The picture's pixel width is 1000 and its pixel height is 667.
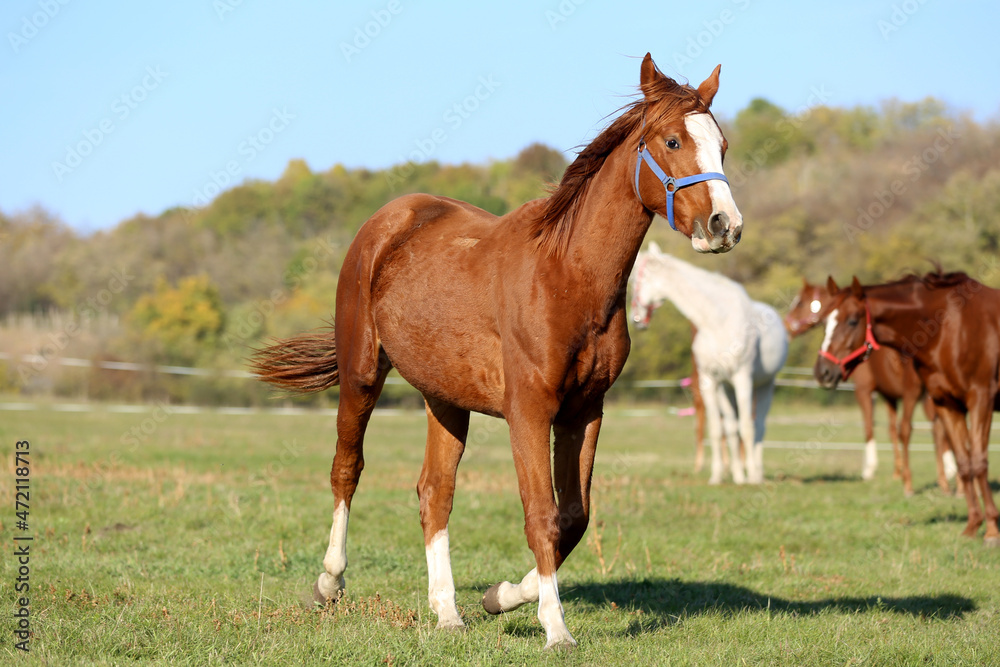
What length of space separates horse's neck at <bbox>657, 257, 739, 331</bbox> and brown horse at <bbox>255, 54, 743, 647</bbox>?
7.74 meters

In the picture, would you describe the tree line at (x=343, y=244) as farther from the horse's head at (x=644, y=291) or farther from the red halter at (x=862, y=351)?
the red halter at (x=862, y=351)

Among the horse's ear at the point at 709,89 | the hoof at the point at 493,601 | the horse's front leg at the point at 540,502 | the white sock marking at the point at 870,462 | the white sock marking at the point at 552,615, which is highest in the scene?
the horse's ear at the point at 709,89

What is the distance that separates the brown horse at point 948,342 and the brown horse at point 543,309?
16.3 feet

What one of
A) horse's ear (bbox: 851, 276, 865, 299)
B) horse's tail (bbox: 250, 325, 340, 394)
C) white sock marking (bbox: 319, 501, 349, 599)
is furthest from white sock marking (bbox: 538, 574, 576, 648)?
horse's ear (bbox: 851, 276, 865, 299)

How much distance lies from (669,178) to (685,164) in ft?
0.28

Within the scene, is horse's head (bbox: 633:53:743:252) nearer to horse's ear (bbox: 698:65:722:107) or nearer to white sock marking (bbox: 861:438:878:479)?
horse's ear (bbox: 698:65:722:107)

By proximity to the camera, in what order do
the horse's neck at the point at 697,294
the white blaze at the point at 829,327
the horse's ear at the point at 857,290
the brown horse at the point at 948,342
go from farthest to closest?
the horse's neck at the point at 697,294 → the white blaze at the point at 829,327 → the horse's ear at the point at 857,290 → the brown horse at the point at 948,342

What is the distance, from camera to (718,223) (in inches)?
139

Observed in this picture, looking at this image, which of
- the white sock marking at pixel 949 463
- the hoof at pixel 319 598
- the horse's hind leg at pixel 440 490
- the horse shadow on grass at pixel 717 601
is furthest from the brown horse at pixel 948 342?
the hoof at pixel 319 598

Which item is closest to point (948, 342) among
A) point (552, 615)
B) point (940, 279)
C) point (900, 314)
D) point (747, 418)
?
point (900, 314)

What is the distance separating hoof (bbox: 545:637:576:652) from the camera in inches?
147

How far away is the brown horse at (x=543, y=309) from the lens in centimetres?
381

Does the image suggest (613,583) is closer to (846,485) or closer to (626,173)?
(626,173)

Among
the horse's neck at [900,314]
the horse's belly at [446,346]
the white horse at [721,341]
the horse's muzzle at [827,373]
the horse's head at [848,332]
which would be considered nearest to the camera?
the horse's belly at [446,346]
